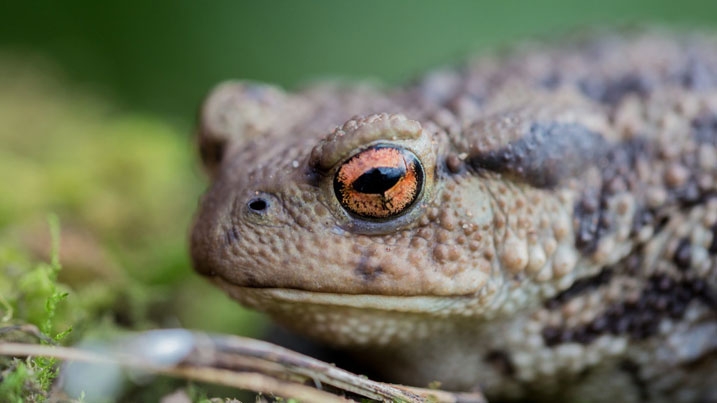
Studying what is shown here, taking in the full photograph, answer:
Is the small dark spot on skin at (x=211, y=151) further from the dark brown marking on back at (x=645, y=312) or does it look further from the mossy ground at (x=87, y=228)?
the dark brown marking on back at (x=645, y=312)

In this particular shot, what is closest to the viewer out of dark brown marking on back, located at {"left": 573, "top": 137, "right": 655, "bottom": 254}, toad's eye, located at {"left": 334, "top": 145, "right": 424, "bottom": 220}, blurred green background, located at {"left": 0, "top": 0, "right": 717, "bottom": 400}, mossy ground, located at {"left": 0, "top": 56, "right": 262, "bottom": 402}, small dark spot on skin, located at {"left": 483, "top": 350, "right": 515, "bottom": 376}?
toad's eye, located at {"left": 334, "top": 145, "right": 424, "bottom": 220}

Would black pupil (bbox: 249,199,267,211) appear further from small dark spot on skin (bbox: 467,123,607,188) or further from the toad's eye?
small dark spot on skin (bbox: 467,123,607,188)

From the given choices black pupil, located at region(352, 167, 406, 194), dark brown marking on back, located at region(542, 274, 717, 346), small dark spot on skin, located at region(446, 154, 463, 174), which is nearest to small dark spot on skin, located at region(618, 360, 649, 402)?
dark brown marking on back, located at region(542, 274, 717, 346)

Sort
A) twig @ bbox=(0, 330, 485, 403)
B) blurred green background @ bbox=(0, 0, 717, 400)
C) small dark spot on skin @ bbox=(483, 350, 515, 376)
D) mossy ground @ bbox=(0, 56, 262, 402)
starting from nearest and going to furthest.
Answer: twig @ bbox=(0, 330, 485, 403) → mossy ground @ bbox=(0, 56, 262, 402) → small dark spot on skin @ bbox=(483, 350, 515, 376) → blurred green background @ bbox=(0, 0, 717, 400)

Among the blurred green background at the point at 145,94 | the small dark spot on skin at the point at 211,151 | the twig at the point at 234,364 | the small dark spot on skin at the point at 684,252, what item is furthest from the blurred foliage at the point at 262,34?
the twig at the point at 234,364

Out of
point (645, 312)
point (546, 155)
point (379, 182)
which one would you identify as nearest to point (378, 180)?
point (379, 182)

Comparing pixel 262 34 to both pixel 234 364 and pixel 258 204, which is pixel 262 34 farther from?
pixel 234 364

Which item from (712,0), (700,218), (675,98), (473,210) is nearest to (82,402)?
(473,210)
